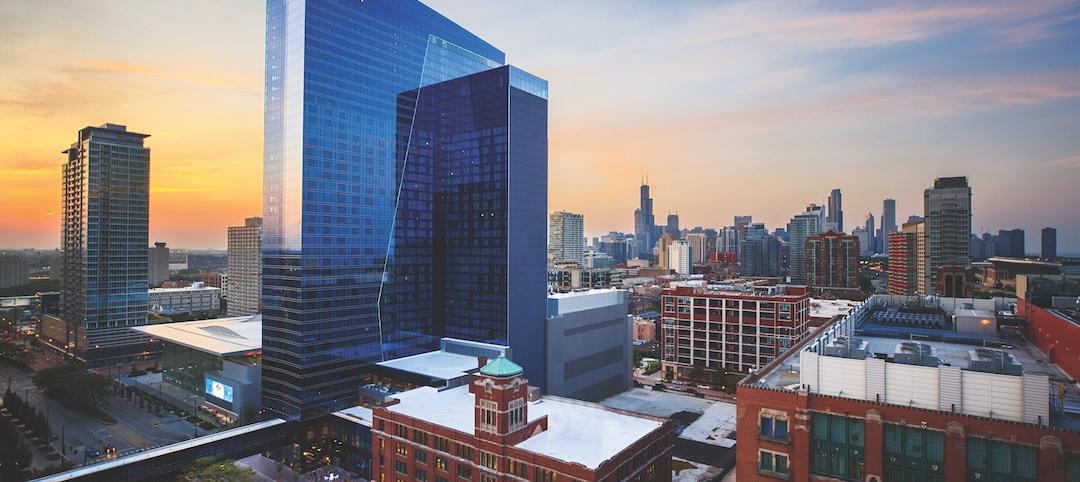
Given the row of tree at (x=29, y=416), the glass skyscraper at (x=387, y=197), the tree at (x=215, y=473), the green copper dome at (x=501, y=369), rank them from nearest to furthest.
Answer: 1. the green copper dome at (x=501, y=369)
2. the tree at (x=215, y=473)
3. the glass skyscraper at (x=387, y=197)
4. the row of tree at (x=29, y=416)

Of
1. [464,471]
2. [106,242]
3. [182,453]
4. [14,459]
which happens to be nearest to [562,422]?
[464,471]

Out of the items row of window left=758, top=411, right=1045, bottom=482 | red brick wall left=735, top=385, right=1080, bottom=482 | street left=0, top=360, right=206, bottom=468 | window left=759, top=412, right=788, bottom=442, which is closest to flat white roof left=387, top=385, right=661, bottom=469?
red brick wall left=735, top=385, right=1080, bottom=482

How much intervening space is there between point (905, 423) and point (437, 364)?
6600 cm

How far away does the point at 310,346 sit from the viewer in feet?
256

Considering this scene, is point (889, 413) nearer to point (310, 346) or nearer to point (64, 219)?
point (310, 346)

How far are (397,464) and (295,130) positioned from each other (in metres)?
49.6

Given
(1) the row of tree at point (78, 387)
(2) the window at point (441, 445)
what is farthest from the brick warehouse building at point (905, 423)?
(1) the row of tree at point (78, 387)

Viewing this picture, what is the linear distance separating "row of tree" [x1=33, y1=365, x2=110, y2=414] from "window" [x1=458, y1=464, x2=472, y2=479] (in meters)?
92.1

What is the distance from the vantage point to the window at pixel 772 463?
36.8m

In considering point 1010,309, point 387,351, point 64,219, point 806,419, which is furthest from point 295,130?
point 64,219

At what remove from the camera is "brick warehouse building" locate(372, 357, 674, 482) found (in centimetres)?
5103

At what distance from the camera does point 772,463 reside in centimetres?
3725

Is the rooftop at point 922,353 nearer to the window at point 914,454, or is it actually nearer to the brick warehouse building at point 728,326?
the window at point 914,454

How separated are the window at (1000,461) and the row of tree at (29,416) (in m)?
123
